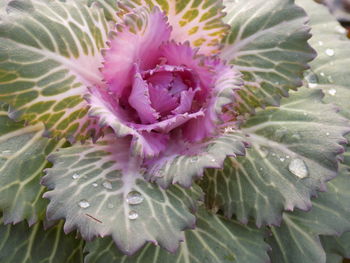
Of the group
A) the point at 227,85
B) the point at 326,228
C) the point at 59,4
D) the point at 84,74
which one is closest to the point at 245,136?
the point at 227,85

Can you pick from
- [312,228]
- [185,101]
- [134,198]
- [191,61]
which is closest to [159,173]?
[134,198]

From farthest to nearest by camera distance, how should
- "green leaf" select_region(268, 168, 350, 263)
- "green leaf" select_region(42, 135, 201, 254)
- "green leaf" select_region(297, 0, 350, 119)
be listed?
"green leaf" select_region(297, 0, 350, 119)
"green leaf" select_region(268, 168, 350, 263)
"green leaf" select_region(42, 135, 201, 254)

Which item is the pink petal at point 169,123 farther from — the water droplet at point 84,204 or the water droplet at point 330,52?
the water droplet at point 330,52

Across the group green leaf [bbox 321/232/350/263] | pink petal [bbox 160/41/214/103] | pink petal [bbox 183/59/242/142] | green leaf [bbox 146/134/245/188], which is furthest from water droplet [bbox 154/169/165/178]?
green leaf [bbox 321/232/350/263]

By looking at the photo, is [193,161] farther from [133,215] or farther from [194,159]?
[133,215]

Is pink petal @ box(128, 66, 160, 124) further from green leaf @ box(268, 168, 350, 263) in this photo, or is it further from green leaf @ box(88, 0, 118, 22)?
green leaf @ box(268, 168, 350, 263)

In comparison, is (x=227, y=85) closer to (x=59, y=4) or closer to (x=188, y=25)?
(x=188, y=25)

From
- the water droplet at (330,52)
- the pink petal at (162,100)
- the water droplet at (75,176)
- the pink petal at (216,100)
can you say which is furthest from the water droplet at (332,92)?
the water droplet at (75,176)
